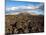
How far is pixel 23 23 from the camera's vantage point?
1.33m

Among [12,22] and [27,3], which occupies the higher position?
[27,3]

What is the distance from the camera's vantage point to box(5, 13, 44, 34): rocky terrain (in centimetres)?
130

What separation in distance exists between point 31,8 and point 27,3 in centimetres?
9

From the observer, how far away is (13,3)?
132cm

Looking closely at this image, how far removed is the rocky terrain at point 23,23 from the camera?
1300mm

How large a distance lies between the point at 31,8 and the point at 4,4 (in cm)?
39

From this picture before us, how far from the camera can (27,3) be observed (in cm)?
134

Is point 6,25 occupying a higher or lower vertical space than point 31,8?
lower
